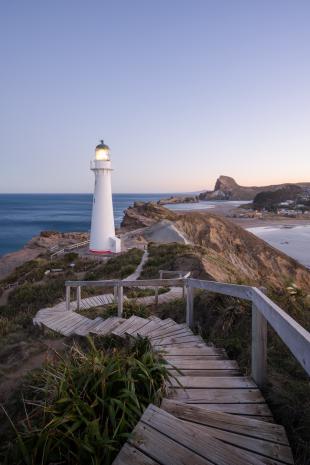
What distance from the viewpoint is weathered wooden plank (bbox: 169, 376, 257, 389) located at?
146 inches

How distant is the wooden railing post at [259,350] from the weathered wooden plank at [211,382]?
0.30 feet

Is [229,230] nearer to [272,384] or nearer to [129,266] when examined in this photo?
[129,266]

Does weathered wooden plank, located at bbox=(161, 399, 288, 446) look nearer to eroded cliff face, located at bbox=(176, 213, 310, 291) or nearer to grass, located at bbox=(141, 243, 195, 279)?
grass, located at bbox=(141, 243, 195, 279)

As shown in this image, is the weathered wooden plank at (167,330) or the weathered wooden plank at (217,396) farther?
the weathered wooden plank at (167,330)

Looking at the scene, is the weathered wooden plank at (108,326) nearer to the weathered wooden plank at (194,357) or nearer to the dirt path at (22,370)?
the dirt path at (22,370)

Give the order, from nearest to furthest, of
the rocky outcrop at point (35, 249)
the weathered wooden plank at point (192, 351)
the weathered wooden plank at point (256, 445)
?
1. the weathered wooden plank at point (256, 445)
2. the weathered wooden plank at point (192, 351)
3. the rocky outcrop at point (35, 249)

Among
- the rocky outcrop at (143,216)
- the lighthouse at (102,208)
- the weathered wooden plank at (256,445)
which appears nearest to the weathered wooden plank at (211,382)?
the weathered wooden plank at (256,445)

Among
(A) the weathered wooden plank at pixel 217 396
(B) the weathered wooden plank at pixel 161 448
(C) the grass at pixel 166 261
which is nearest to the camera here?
(B) the weathered wooden plank at pixel 161 448

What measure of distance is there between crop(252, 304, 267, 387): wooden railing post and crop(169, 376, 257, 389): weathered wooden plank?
0.30 ft

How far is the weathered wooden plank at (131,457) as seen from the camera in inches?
102

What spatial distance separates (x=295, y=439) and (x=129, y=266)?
15.4 meters

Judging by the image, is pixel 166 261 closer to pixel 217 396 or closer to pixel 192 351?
pixel 192 351

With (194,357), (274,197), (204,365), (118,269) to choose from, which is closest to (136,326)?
(194,357)

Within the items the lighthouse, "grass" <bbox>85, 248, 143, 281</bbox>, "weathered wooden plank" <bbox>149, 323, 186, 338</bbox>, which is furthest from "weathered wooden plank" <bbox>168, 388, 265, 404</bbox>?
the lighthouse
